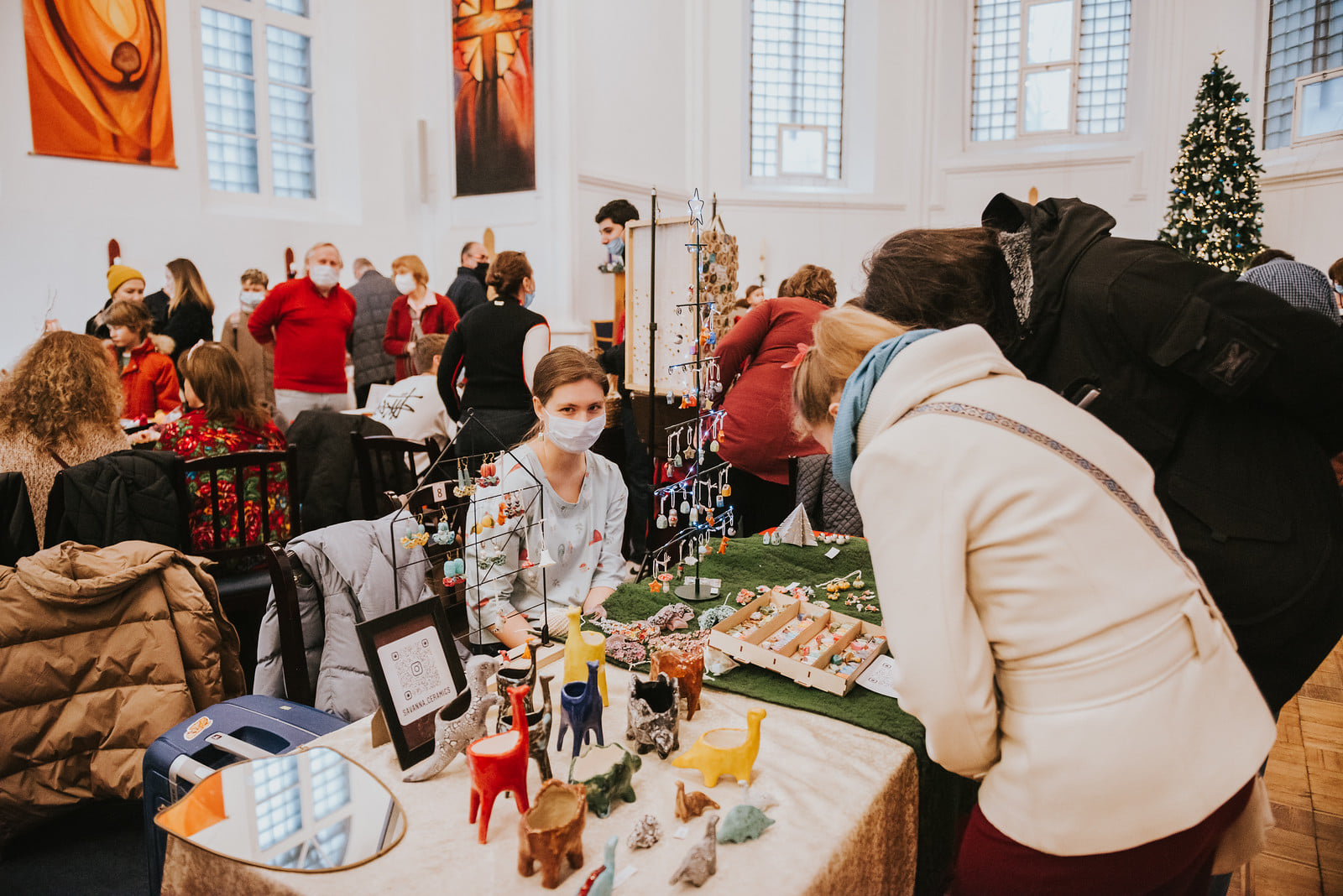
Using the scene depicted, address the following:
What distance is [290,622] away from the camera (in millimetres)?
1798

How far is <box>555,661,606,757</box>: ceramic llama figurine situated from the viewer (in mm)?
1313

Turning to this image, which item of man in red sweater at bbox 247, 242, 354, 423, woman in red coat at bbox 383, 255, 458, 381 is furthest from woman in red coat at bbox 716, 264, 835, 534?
woman in red coat at bbox 383, 255, 458, 381

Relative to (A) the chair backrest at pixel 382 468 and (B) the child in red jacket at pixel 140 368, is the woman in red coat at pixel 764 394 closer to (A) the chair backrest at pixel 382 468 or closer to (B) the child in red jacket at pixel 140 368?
(A) the chair backrest at pixel 382 468

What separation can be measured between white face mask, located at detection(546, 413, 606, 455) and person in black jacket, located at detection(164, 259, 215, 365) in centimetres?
404

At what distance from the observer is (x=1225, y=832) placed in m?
1.23

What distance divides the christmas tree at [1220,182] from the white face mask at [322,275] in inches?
272

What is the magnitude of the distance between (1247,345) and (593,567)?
4.97 ft

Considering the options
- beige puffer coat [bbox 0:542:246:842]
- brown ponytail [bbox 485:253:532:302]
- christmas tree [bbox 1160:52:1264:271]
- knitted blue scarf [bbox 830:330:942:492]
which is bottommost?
beige puffer coat [bbox 0:542:246:842]

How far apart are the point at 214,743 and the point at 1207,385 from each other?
5.81 feet

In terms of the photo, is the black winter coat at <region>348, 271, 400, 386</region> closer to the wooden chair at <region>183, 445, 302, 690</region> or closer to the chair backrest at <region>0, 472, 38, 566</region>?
the wooden chair at <region>183, 445, 302, 690</region>

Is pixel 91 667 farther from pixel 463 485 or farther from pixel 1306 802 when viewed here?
pixel 1306 802

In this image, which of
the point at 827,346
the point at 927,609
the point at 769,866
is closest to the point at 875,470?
the point at 927,609

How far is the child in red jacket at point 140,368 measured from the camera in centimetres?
430

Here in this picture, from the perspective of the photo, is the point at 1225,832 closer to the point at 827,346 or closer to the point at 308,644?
the point at 827,346
